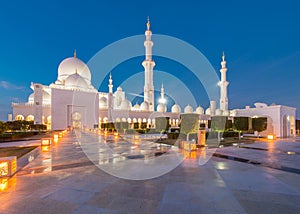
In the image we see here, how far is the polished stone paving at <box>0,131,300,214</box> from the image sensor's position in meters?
3.11

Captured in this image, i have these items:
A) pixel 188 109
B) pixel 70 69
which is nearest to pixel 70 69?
pixel 70 69

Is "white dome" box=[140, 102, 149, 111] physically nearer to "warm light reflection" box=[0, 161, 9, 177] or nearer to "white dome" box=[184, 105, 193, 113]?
"white dome" box=[184, 105, 193, 113]

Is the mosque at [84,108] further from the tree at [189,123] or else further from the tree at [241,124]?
the tree at [189,123]

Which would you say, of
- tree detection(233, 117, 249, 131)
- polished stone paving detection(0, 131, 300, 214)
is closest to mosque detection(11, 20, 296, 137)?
tree detection(233, 117, 249, 131)

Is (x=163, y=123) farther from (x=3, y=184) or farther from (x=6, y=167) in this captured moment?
(x=3, y=184)

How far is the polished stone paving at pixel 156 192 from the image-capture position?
3.11 metres

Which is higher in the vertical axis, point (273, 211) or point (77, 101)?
point (77, 101)

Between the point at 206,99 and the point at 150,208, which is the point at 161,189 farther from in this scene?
the point at 206,99

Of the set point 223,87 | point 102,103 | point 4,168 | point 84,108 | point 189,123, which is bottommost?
point 4,168

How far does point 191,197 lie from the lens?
3541mm

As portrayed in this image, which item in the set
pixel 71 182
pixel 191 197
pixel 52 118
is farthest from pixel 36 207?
pixel 52 118

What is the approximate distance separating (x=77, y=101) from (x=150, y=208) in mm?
32266

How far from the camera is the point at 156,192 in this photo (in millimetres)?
3805

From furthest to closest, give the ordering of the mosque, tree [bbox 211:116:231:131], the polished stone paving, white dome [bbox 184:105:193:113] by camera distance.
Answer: white dome [bbox 184:105:193:113], the mosque, tree [bbox 211:116:231:131], the polished stone paving
